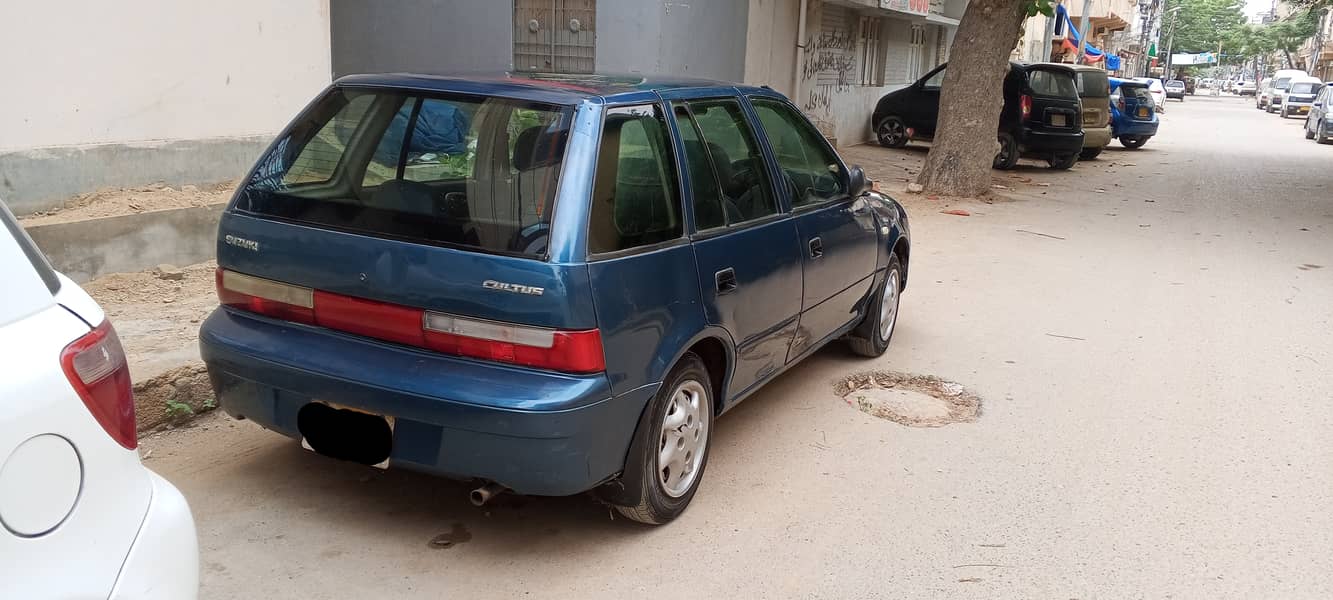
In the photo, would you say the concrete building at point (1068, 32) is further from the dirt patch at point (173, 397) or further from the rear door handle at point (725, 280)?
the dirt patch at point (173, 397)

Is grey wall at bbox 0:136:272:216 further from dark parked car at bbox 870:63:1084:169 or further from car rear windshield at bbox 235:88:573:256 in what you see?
dark parked car at bbox 870:63:1084:169

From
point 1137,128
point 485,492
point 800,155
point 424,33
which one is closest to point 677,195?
point 485,492

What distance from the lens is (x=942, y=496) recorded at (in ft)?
14.7

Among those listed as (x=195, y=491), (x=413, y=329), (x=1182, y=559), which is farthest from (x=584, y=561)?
(x=1182, y=559)

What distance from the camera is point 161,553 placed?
2105mm

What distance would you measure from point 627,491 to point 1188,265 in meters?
7.99

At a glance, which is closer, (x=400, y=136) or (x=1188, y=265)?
(x=400, y=136)

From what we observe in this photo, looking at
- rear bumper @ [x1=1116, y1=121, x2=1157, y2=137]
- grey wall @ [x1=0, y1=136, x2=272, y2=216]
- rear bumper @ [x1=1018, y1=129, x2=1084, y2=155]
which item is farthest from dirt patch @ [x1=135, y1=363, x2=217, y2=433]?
rear bumper @ [x1=1116, y1=121, x2=1157, y2=137]

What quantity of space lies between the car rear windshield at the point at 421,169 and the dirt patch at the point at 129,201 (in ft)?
10.1

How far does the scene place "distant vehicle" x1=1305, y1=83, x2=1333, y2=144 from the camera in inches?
1120

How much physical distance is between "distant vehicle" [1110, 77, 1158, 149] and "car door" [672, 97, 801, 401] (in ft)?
67.5

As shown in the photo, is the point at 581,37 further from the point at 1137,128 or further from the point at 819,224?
the point at 1137,128

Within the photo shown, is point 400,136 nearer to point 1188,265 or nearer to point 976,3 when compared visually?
point 1188,265

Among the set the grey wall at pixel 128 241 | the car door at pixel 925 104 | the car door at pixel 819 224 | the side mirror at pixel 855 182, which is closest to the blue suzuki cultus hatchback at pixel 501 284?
the car door at pixel 819 224
